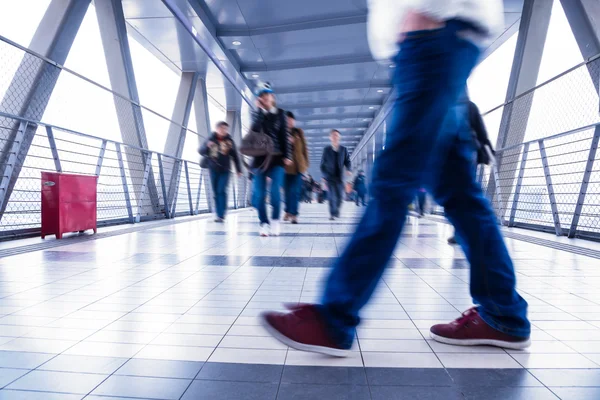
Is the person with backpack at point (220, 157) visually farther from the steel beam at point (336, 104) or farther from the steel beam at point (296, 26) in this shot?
the steel beam at point (336, 104)

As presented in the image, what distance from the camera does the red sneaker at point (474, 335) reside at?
1.37 metres

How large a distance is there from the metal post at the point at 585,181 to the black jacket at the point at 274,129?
124 inches

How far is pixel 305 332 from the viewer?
124cm

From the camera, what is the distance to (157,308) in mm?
1855

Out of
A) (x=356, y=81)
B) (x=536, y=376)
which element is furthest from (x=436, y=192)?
(x=356, y=81)

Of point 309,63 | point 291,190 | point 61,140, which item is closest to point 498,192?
point 291,190

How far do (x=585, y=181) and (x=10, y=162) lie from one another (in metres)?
5.73

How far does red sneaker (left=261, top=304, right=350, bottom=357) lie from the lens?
48.7 inches

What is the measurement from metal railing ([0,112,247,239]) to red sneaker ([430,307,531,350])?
13.1 ft

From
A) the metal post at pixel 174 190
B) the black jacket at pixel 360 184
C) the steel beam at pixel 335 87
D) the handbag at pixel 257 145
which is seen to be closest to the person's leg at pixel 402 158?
the handbag at pixel 257 145

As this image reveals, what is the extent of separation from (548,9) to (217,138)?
19.5ft

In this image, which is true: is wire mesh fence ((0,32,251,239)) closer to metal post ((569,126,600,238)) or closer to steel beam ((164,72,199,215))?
steel beam ((164,72,199,215))

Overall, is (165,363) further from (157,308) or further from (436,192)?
(436,192)

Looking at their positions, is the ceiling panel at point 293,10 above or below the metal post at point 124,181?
above
